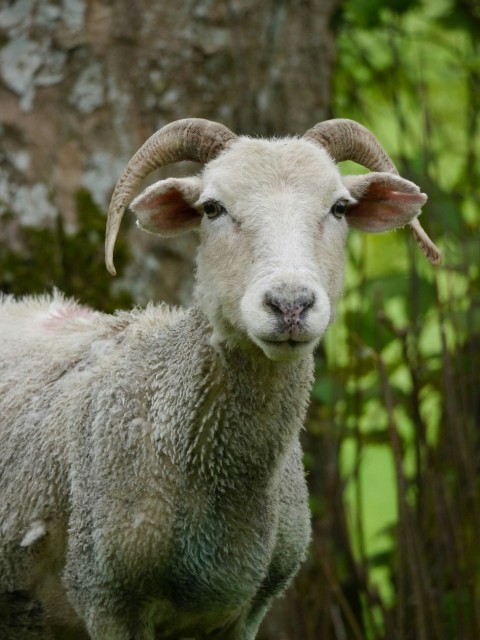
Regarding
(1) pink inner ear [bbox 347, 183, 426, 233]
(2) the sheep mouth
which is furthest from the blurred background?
(2) the sheep mouth

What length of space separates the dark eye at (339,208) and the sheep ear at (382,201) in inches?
5.0

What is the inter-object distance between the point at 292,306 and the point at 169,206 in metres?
0.90

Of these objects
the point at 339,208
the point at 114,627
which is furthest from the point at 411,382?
the point at 114,627

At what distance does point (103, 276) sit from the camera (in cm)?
661

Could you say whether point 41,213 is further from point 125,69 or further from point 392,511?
point 392,511

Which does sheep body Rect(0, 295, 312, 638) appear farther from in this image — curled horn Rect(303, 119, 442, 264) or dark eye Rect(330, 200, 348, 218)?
curled horn Rect(303, 119, 442, 264)

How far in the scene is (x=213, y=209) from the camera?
407cm

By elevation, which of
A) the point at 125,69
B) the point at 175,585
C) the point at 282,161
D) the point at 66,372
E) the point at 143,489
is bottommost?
the point at 175,585

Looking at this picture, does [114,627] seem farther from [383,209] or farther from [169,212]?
[383,209]

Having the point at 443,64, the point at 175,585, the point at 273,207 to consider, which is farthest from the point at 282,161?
the point at 443,64

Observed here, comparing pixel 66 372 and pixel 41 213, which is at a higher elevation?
pixel 41 213

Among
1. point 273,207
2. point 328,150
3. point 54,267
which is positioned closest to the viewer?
point 273,207

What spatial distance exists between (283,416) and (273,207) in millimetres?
736

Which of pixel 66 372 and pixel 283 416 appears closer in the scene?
pixel 283 416
